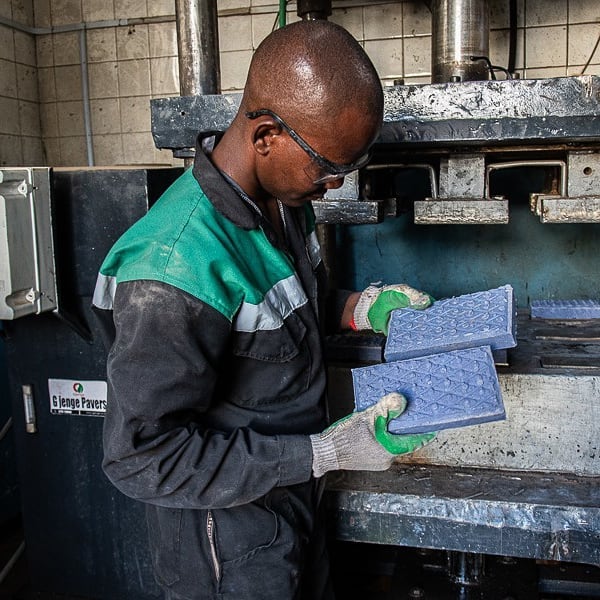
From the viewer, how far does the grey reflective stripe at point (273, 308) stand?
1161mm

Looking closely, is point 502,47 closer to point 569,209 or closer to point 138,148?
point 569,209

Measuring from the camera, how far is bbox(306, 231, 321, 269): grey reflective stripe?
1530mm

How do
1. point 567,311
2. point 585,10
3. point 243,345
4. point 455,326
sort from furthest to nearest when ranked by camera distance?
point 585,10 → point 567,311 → point 455,326 → point 243,345

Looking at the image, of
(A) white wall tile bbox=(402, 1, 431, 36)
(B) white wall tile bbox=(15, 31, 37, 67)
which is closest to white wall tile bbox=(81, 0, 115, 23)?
(B) white wall tile bbox=(15, 31, 37, 67)

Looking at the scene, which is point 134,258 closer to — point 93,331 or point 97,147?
point 93,331

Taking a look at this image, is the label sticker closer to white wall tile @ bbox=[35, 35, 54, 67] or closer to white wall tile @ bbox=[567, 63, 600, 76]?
white wall tile @ bbox=[35, 35, 54, 67]

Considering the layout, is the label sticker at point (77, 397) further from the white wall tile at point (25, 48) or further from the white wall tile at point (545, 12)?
the white wall tile at point (545, 12)

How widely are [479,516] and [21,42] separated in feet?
9.53

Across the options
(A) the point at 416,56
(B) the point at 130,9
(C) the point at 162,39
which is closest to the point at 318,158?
(A) the point at 416,56

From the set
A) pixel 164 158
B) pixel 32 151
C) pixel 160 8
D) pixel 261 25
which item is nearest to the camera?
pixel 261 25

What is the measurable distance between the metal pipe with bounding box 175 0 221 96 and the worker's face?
820mm

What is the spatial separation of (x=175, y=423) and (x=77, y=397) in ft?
3.26

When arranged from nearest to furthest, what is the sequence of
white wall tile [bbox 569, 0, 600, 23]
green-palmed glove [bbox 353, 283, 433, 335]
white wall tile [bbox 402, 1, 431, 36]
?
green-palmed glove [bbox 353, 283, 433, 335] → white wall tile [bbox 569, 0, 600, 23] → white wall tile [bbox 402, 1, 431, 36]

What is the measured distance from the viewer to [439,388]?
129 centimetres
